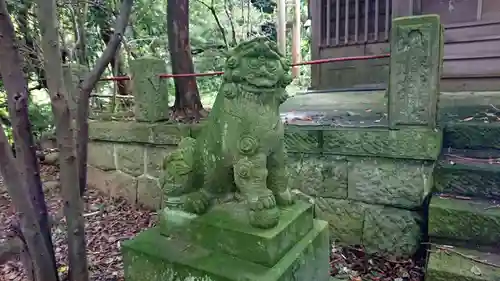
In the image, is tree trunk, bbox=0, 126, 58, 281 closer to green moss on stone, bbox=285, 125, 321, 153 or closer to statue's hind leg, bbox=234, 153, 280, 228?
statue's hind leg, bbox=234, 153, 280, 228

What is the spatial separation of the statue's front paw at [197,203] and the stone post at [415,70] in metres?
1.47

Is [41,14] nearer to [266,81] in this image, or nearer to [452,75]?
[266,81]

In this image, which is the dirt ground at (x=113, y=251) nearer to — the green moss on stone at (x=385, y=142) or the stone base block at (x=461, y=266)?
the stone base block at (x=461, y=266)

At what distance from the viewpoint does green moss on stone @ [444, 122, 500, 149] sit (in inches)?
106

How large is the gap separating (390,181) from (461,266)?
0.67 meters

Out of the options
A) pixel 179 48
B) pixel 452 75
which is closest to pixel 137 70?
pixel 179 48

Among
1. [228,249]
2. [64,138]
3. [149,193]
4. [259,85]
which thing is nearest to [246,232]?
[228,249]

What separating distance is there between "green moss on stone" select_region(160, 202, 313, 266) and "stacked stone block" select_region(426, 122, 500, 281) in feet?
3.47

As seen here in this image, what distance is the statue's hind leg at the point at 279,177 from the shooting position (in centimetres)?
165

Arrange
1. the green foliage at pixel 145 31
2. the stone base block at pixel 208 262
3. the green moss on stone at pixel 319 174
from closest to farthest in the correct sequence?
1. the stone base block at pixel 208 262
2. the green moss on stone at pixel 319 174
3. the green foliage at pixel 145 31

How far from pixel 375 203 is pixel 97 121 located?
287 centimetres

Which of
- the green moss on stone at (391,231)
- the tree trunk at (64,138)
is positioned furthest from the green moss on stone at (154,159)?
the green moss on stone at (391,231)

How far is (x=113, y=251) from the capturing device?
2939 millimetres

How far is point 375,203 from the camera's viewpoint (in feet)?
8.88
